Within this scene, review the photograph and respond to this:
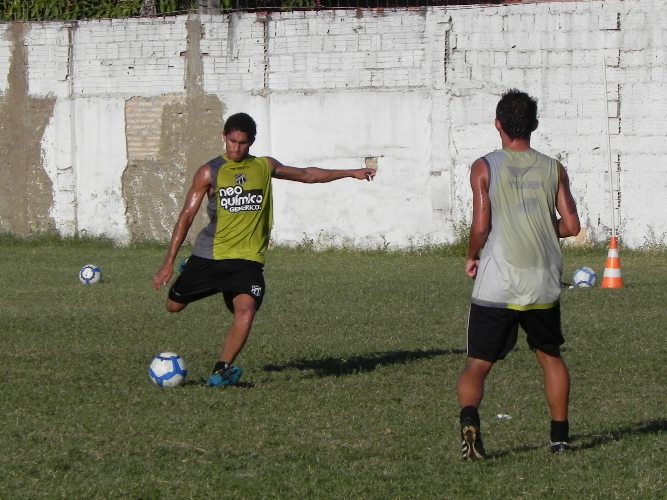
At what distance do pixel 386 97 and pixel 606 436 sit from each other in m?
13.2

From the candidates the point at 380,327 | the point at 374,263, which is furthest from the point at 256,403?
the point at 374,263

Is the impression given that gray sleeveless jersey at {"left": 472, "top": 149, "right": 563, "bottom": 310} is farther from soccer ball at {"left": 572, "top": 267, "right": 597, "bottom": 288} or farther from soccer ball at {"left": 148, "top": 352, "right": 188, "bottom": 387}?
soccer ball at {"left": 572, "top": 267, "right": 597, "bottom": 288}

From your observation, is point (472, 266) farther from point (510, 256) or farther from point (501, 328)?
point (501, 328)

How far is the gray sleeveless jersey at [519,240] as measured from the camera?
6.89 metres

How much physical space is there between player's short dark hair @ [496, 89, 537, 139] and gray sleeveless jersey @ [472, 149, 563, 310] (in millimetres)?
129

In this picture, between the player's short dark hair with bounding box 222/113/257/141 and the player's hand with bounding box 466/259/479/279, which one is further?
the player's short dark hair with bounding box 222/113/257/141

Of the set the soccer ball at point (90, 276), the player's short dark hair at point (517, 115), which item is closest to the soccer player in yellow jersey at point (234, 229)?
the player's short dark hair at point (517, 115)

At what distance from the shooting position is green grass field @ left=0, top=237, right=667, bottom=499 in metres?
6.64

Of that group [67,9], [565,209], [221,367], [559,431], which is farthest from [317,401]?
[67,9]

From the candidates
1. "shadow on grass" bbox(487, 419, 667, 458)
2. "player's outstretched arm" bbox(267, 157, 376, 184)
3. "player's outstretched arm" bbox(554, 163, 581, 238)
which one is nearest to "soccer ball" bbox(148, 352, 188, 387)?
"player's outstretched arm" bbox(267, 157, 376, 184)

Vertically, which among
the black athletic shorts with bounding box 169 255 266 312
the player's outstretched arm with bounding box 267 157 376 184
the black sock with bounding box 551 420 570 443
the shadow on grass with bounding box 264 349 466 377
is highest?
the player's outstretched arm with bounding box 267 157 376 184

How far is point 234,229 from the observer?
31.5 feet

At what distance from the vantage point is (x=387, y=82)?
20.3 metres

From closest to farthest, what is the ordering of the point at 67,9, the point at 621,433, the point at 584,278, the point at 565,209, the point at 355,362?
1. the point at 565,209
2. the point at 621,433
3. the point at 355,362
4. the point at 584,278
5. the point at 67,9
